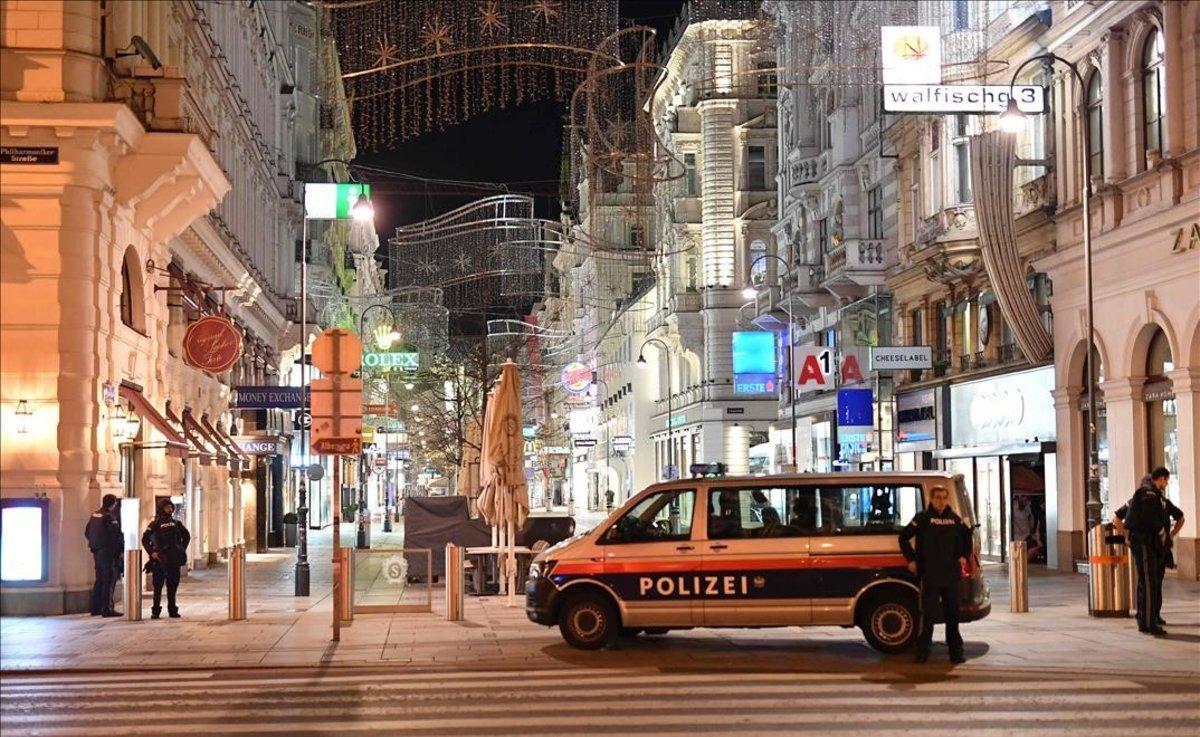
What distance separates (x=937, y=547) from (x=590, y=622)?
4.15m

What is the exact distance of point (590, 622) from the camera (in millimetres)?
18359

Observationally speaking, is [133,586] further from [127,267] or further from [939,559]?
[939,559]

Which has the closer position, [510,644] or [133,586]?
[510,644]

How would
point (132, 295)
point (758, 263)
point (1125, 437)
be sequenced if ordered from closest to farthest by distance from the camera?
point (132, 295), point (1125, 437), point (758, 263)

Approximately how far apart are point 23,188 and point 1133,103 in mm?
26095

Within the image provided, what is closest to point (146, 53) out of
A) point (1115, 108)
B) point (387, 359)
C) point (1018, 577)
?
point (1018, 577)

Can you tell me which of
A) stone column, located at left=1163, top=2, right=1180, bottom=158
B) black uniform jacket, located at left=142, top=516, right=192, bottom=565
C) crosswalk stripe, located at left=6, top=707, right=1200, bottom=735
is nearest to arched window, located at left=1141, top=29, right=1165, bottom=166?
stone column, located at left=1163, top=2, right=1180, bottom=158

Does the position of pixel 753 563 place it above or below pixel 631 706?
above

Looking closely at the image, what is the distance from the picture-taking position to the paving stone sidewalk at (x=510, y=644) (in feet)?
55.9

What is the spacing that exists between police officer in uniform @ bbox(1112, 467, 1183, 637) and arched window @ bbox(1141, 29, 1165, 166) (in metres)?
11.8

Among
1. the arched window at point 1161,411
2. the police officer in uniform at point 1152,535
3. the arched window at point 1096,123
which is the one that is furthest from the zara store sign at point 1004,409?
the police officer in uniform at point 1152,535

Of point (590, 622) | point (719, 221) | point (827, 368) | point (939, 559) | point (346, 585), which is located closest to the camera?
point (939, 559)

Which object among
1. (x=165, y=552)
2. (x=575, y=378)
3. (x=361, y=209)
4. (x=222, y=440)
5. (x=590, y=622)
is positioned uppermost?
(x=361, y=209)

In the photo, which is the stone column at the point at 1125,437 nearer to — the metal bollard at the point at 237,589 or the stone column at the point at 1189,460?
the stone column at the point at 1189,460
